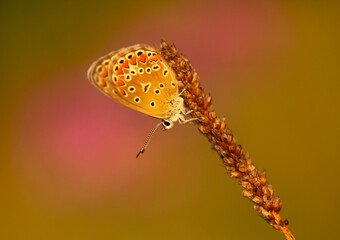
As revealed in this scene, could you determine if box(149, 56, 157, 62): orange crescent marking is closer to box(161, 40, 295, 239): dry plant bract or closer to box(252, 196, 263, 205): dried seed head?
box(161, 40, 295, 239): dry plant bract

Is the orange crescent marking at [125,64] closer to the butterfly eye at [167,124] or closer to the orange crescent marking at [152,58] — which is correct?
the orange crescent marking at [152,58]

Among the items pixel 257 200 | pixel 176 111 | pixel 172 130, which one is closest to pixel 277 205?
pixel 257 200

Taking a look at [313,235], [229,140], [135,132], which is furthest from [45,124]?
[229,140]

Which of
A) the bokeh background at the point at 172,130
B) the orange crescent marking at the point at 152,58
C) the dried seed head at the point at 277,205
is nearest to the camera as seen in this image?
the dried seed head at the point at 277,205

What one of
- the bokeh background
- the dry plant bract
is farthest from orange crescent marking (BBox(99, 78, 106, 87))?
the bokeh background

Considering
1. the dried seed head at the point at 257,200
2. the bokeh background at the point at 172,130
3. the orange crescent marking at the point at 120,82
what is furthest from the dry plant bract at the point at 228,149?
the bokeh background at the point at 172,130

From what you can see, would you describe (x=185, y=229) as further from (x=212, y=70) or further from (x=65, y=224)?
(x=212, y=70)

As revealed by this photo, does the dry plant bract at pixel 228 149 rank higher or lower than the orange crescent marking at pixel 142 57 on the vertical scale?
lower
